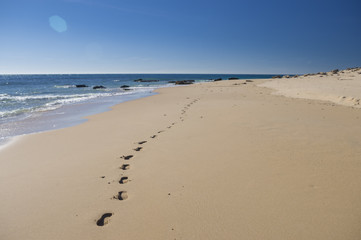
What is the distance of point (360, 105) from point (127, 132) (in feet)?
32.7

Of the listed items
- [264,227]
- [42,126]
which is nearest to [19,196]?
[264,227]

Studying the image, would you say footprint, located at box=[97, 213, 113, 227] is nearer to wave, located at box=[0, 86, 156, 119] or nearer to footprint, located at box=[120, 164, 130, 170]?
footprint, located at box=[120, 164, 130, 170]

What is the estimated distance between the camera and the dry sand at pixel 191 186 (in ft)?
7.82

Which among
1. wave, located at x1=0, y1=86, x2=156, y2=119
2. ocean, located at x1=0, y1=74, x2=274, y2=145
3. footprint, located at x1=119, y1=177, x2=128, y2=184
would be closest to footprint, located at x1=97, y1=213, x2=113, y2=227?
footprint, located at x1=119, y1=177, x2=128, y2=184

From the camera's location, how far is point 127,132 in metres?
6.50

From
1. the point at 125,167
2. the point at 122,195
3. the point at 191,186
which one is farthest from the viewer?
the point at 125,167

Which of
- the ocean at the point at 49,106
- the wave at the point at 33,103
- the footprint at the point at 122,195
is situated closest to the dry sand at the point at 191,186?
the footprint at the point at 122,195

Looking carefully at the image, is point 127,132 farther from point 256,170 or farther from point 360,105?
point 360,105

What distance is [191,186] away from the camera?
3.23 metres

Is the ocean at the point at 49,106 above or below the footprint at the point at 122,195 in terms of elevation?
below

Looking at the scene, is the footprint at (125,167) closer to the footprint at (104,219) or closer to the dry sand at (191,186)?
the dry sand at (191,186)

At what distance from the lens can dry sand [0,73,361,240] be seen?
2385 millimetres

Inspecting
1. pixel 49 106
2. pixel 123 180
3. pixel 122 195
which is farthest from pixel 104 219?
pixel 49 106

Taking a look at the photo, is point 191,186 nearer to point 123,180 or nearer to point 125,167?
point 123,180
